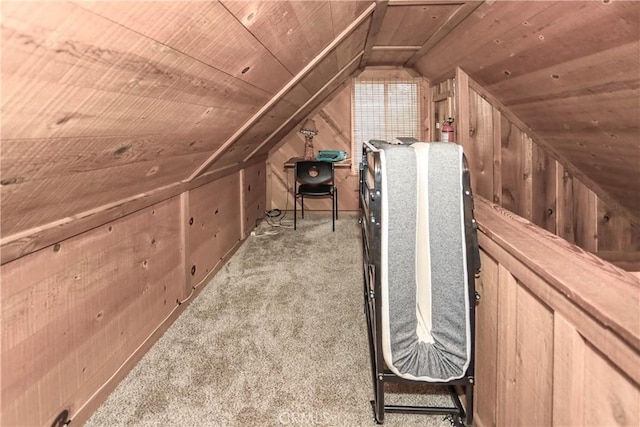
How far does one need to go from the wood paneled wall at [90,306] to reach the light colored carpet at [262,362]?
0.43 feet

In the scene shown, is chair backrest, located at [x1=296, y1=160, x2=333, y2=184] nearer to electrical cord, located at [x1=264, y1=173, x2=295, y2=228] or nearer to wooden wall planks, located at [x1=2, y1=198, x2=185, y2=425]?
electrical cord, located at [x1=264, y1=173, x2=295, y2=228]

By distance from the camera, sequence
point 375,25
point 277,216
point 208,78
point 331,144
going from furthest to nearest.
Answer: point 331,144 → point 277,216 → point 375,25 → point 208,78

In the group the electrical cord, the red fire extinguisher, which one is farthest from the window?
the red fire extinguisher

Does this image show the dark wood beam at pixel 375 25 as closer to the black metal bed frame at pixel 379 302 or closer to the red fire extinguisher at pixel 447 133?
the red fire extinguisher at pixel 447 133

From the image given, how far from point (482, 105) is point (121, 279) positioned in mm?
2796

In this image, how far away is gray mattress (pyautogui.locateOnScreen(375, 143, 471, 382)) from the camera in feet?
4.17

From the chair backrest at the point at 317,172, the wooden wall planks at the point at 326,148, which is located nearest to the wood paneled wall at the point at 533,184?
the chair backrest at the point at 317,172

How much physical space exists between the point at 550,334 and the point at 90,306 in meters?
1.47

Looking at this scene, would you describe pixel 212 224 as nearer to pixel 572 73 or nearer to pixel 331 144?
pixel 572 73

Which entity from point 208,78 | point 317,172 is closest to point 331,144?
point 317,172

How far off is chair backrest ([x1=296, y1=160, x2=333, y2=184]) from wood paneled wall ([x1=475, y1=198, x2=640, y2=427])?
119 inches

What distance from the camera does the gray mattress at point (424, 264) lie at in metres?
1.27

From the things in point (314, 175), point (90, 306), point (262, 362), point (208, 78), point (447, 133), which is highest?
point (447, 133)

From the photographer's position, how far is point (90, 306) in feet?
4.93
